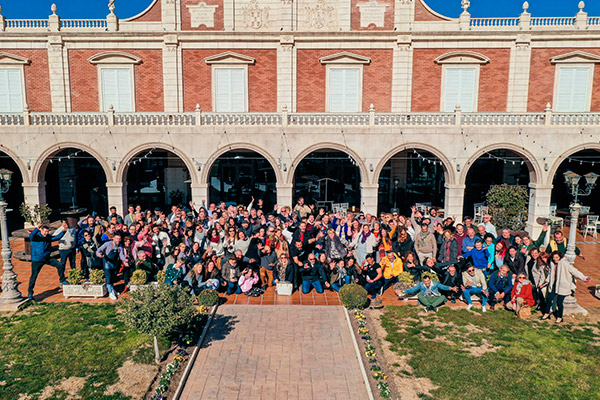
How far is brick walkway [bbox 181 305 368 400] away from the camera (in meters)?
7.83

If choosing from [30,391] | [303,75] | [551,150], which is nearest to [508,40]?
[551,150]

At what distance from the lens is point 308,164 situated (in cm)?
2433

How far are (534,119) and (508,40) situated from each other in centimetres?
453

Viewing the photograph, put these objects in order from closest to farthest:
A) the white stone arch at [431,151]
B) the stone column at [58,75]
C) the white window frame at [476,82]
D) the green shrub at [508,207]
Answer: the green shrub at [508,207]
the white stone arch at [431,151]
the stone column at [58,75]
the white window frame at [476,82]

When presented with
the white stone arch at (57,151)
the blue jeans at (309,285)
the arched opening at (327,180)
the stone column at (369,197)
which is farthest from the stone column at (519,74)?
the white stone arch at (57,151)

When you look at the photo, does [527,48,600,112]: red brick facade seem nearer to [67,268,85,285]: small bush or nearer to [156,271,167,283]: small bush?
[156,271,167,283]: small bush

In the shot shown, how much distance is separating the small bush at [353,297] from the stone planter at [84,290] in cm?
656

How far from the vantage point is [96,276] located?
12055 mm

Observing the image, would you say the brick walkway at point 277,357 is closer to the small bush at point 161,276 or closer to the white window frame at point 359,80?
the small bush at point 161,276

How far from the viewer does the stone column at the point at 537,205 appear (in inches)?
771

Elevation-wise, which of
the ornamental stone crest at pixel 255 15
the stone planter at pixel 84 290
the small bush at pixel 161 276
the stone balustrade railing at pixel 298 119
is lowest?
the stone planter at pixel 84 290

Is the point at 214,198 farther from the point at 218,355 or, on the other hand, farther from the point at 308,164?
the point at 218,355

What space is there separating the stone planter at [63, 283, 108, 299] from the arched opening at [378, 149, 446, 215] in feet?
51.8

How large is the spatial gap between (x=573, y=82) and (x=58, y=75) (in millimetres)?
25011
